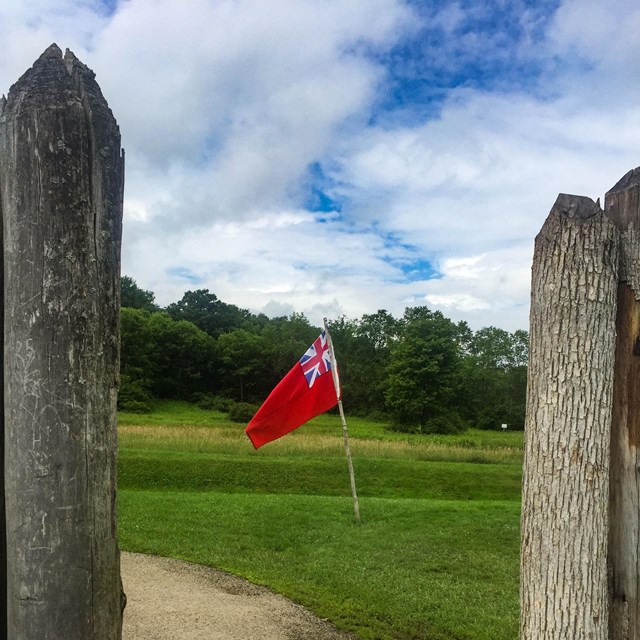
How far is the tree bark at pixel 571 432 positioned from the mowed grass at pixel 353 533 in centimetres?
464

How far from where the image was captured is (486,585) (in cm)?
873

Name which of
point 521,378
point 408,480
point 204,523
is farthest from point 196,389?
point 204,523

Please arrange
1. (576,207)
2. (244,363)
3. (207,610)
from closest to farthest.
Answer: (576,207)
(207,610)
(244,363)

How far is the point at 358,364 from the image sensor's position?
6606 centimetres

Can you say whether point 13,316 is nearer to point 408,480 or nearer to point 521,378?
point 408,480

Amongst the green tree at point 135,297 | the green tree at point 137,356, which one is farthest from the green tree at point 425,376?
the green tree at point 135,297

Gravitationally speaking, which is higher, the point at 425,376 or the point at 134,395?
the point at 425,376

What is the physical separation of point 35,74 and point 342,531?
10.7m

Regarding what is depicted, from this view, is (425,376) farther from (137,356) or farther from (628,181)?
(628,181)

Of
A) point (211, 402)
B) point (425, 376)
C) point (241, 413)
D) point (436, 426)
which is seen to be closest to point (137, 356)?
point (211, 402)

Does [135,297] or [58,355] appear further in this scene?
[135,297]

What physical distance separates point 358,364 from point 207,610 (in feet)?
193

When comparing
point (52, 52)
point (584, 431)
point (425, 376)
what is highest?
point (52, 52)

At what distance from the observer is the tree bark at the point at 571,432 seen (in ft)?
9.06
